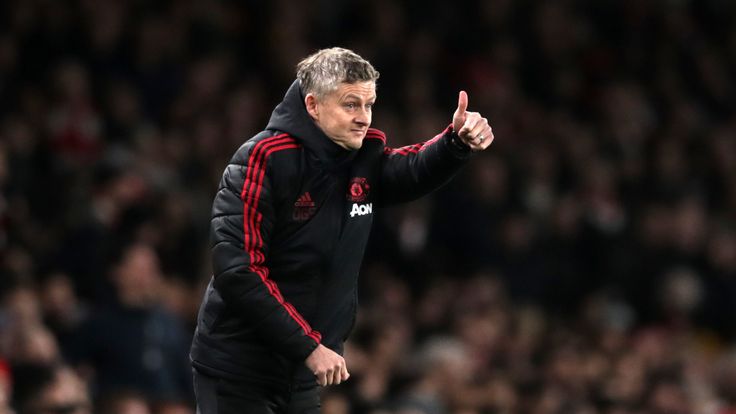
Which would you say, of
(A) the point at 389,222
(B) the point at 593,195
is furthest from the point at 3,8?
(B) the point at 593,195

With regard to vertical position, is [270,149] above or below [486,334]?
above

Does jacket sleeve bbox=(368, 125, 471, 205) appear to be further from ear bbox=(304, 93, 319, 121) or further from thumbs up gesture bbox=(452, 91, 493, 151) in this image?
ear bbox=(304, 93, 319, 121)

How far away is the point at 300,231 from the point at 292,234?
3 cm

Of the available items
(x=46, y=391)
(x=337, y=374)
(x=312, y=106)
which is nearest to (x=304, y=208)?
(x=312, y=106)

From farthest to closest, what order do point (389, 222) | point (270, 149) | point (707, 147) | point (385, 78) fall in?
point (707, 147), point (385, 78), point (389, 222), point (270, 149)

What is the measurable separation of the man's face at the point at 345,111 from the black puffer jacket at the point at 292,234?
33mm

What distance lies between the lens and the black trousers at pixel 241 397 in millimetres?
4582

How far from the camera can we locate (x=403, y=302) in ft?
32.3

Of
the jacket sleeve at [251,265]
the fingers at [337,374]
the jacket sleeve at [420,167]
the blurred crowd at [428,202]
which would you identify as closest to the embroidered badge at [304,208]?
the jacket sleeve at [251,265]

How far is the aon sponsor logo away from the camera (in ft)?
15.3

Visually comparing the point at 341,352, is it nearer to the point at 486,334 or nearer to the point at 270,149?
the point at 270,149

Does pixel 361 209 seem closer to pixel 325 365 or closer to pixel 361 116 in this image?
pixel 361 116

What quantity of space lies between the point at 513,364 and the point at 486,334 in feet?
0.93

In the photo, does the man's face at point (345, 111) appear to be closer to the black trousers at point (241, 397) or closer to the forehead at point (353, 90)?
the forehead at point (353, 90)
